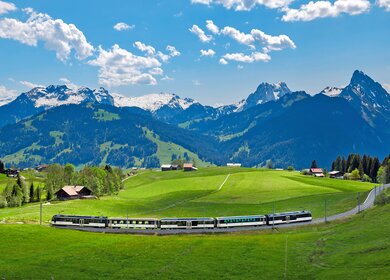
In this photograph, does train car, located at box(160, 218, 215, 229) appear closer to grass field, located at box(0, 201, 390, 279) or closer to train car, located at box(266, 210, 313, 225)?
grass field, located at box(0, 201, 390, 279)

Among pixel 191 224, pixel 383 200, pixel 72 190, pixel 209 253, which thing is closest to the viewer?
pixel 209 253

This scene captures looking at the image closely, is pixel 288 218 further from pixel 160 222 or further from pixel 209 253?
pixel 209 253

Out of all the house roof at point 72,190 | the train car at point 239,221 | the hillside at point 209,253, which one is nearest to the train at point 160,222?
the train car at point 239,221

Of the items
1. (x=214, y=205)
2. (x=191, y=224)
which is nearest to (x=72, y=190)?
(x=214, y=205)

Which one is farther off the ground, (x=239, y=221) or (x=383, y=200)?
(x=383, y=200)

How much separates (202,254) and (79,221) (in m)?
47.9

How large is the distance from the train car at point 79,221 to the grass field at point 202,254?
461 inches

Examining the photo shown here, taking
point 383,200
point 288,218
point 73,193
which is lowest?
point 288,218

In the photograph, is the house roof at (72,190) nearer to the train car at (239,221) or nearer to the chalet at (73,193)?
the chalet at (73,193)

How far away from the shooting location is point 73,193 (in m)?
190

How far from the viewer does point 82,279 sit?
227 feet

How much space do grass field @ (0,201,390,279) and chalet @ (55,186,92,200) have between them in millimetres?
81809

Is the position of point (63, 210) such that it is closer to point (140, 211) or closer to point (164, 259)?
point (140, 211)

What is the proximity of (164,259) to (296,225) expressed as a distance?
48768 mm
